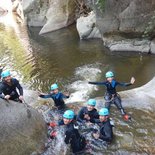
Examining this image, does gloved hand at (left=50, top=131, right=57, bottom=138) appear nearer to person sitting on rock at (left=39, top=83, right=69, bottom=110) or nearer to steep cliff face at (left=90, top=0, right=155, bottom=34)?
person sitting on rock at (left=39, top=83, right=69, bottom=110)

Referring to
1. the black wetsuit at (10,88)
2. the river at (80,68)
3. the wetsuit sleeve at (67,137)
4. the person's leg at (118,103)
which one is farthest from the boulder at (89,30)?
the wetsuit sleeve at (67,137)

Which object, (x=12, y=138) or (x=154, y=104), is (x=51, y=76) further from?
(x=12, y=138)

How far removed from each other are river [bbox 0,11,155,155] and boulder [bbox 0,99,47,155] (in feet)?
7.83

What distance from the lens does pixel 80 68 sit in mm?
20219

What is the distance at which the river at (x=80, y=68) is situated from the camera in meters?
10.2

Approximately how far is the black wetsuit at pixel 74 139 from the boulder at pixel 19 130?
975 millimetres

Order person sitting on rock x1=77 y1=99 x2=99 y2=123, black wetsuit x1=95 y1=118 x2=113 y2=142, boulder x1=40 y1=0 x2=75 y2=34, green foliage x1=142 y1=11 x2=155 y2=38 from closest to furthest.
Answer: black wetsuit x1=95 y1=118 x2=113 y2=142 < person sitting on rock x1=77 y1=99 x2=99 y2=123 < green foliage x1=142 y1=11 x2=155 y2=38 < boulder x1=40 y1=0 x2=75 y2=34

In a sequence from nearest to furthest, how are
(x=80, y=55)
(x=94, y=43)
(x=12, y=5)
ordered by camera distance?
1. (x=80, y=55)
2. (x=94, y=43)
3. (x=12, y=5)

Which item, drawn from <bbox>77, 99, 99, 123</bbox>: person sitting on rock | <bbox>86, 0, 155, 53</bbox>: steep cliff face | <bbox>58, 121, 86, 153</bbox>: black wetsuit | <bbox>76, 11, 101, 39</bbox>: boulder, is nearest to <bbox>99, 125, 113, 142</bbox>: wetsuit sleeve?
<bbox>58, 121, 86, 153</bbox>: black wetsuit

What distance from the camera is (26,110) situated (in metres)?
→ 9.85

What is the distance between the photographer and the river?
1025cm

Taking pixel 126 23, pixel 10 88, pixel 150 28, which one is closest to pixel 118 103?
pixel 10 88

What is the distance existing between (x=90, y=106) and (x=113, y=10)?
12.5m

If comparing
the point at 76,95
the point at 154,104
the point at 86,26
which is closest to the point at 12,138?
the point at 154,104
